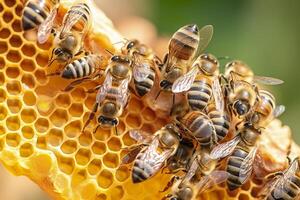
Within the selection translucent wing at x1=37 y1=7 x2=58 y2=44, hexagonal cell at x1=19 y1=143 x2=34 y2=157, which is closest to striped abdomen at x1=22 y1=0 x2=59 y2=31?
translucent wing at x1=37 y1=7 x2=58 y2=44

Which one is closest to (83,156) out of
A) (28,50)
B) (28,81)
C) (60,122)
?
(60,122)

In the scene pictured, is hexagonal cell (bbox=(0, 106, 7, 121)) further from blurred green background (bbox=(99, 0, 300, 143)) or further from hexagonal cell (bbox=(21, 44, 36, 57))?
blurred green background (bbox=(99, 0, 300, 143))

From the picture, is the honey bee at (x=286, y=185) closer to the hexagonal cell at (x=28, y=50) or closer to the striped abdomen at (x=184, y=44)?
the striped abdomen at (x=184, y=44)

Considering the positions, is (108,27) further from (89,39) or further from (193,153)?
(193,153)

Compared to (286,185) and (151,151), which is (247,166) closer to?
(286,185)

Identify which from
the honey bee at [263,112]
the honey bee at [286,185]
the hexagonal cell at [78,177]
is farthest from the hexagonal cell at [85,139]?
the honey bee at [286,185]

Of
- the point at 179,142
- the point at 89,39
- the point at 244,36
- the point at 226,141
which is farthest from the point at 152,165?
the point at 244,36
